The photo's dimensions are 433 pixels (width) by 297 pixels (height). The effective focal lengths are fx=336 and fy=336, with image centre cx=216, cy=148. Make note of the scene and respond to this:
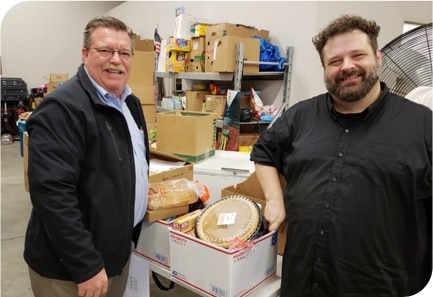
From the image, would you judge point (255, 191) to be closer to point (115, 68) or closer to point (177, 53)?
point (115, 68)

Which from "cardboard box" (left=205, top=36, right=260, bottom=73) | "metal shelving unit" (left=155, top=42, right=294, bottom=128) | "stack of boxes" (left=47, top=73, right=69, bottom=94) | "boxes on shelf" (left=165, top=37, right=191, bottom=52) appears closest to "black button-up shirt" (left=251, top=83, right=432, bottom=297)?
"metal shelving unit" (left=155, top=42, right=294, bottom=128)

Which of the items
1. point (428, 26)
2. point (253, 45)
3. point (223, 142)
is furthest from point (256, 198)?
point (253, 45)

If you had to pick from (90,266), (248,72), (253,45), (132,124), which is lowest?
(90,266)

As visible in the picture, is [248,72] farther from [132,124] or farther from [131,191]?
[131,191]

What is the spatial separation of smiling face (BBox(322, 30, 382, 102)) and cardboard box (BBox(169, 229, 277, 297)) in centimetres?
57

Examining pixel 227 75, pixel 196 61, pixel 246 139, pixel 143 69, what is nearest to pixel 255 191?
pixel 246 139

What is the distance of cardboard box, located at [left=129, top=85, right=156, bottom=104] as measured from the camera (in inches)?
164

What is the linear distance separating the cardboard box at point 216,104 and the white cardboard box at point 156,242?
1.91 meters

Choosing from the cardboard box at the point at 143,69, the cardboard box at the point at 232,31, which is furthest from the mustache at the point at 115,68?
the cardboard box at the point at 143,69

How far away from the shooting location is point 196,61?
3.58 m

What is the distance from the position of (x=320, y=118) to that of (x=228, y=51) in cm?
191

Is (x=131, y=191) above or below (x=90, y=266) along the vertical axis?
above

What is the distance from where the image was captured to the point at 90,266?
3.60 ft

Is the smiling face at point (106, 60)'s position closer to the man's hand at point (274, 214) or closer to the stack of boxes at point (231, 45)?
the man's hand at point (274, 214)
